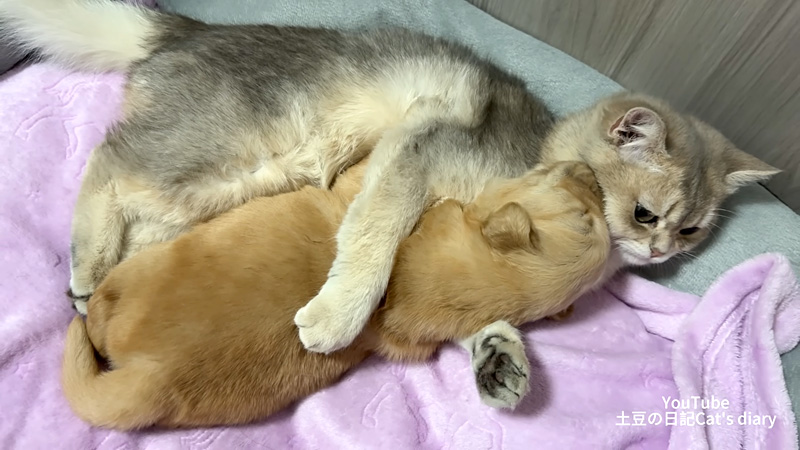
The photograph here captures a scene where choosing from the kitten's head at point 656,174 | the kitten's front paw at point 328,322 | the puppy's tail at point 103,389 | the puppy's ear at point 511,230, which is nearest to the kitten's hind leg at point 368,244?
the kitten's front paw at point 328,322

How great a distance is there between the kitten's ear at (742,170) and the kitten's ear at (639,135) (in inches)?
9.8

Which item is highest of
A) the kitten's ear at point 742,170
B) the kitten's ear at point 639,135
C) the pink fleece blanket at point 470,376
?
the kitten's ear at point 639,135

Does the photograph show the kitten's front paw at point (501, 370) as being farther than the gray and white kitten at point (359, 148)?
No

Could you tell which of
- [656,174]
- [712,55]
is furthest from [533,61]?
[656,174]

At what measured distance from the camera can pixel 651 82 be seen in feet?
5.71

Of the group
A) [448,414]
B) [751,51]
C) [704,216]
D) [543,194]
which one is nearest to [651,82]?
[751,51]

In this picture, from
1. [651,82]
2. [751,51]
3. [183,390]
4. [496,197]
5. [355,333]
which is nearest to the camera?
[183,390]

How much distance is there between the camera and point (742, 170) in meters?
1.46

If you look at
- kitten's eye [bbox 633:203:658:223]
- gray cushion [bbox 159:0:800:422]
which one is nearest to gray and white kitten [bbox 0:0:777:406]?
kitten's eye [bbox 633:203:658:223]

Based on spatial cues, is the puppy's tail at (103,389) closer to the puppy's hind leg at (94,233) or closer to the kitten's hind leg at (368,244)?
the puppy's hind leg at (94,233)

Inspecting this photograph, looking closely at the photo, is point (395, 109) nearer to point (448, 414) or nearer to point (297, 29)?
point (297, 29)

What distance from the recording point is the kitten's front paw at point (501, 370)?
3.96ft

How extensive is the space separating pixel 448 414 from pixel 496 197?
1.70 ft

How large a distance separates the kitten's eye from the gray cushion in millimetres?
288
